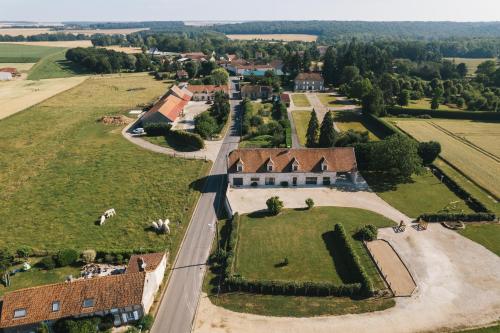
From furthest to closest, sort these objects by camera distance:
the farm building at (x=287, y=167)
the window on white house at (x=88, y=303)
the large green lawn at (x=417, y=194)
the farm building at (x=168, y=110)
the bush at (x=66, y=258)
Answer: the farm building at (x=168, y=110) → the farm building at (x=287, y=167) → the large green lawn at (x=417, y=194) → the bush at (x=66, y=258) → the window on white house at (x=88, y=303)

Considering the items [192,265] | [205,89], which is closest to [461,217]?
[192,265]

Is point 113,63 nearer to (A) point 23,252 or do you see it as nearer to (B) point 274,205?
(A) point 23,252

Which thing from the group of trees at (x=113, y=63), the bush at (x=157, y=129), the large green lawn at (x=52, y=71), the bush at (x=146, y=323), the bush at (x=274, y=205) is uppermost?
the group of trees at (x=113, y=63)

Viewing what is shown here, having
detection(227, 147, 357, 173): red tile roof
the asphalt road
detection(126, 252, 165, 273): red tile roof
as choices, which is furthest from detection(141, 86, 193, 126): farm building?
detection(126, 252, 165, 273): red tile roof

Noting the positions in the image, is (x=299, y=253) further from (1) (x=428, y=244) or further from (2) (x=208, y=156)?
(2) (x=208, y=156)

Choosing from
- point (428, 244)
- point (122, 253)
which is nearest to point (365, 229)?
point (428, 244)

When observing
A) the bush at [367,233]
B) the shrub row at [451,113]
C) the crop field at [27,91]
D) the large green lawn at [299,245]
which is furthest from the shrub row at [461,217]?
the crop field at [27,91]

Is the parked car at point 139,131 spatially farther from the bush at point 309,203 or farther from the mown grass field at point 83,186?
the bush at point 309,203

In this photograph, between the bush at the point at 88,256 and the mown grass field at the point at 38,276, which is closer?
the mown grass field at the point at 38,276

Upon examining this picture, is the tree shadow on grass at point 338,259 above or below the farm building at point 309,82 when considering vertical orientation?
below
